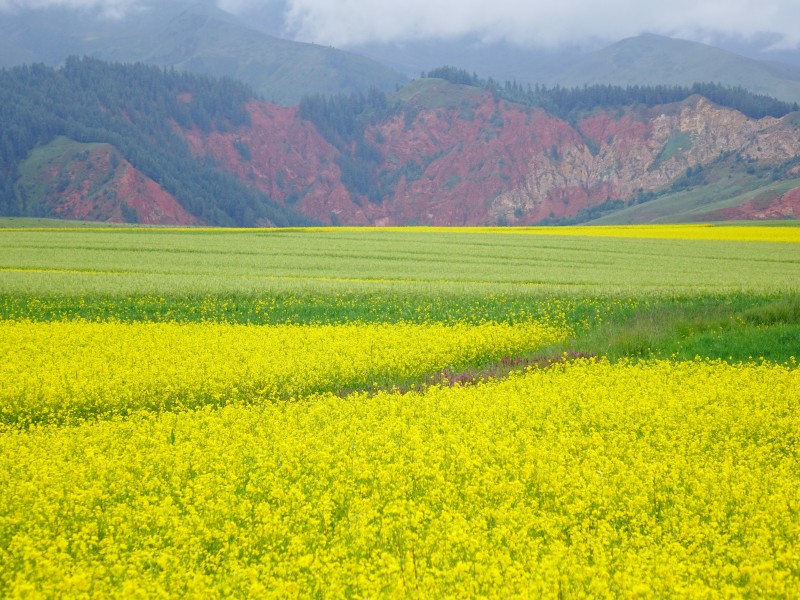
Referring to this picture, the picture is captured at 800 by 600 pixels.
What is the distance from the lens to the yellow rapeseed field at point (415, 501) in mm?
6625

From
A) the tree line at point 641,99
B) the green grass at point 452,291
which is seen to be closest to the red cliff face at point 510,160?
the tree line at point 641,99

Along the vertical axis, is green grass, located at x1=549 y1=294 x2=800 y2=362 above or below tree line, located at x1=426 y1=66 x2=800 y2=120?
below

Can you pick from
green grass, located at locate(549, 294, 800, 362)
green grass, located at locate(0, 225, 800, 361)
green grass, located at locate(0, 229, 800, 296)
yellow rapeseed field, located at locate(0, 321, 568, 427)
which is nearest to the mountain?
green grass, located at locate(0, 229, 800, 296)

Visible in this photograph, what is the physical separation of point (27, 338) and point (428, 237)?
4201cm

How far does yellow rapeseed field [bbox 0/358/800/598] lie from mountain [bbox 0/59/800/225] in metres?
109

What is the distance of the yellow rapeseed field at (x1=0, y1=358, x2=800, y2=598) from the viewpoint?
21.7 feet

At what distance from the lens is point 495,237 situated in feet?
191

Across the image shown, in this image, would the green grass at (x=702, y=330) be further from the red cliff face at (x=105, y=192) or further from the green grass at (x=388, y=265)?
the red cliff face at (x=105, y=192)

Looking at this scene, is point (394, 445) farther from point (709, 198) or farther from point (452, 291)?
point (709, 198)

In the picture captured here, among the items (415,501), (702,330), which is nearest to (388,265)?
(702,330)

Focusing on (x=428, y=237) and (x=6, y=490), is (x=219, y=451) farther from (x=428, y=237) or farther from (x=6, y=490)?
(x=428, y=237)

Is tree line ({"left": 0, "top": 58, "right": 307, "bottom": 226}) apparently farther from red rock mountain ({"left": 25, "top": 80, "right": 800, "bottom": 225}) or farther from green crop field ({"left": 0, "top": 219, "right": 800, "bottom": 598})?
green crop field ({"left": 0, "top": 219, "right": 800, "bottom": 598})

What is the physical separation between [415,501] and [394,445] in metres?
1.38

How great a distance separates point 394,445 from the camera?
393 inches
